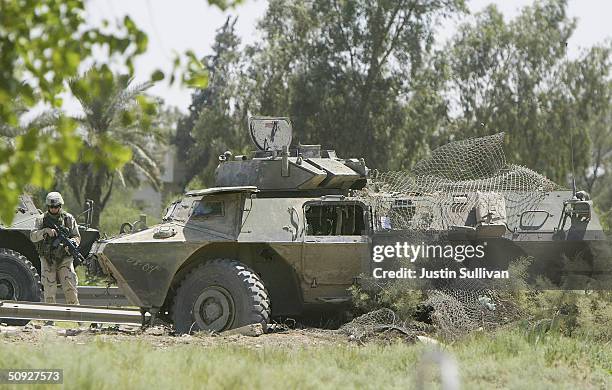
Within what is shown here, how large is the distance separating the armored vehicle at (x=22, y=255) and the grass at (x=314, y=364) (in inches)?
170

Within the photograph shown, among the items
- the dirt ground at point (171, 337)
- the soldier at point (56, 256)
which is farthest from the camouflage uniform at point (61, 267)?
the dirt ground at point (171, 337)

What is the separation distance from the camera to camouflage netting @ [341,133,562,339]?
1115 cm

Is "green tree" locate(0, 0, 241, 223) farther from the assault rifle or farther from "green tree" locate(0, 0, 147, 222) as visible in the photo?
the assault rifle

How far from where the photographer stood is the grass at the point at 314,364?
25.0 ft

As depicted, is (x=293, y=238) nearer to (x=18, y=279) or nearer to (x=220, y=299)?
(x=220, y=299)

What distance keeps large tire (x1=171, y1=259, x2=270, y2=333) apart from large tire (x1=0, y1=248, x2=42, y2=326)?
2.61 meters

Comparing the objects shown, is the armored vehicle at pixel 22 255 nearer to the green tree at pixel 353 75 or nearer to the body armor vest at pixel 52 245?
the body armor vest at pixel 52 245

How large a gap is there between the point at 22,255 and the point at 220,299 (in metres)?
3.58

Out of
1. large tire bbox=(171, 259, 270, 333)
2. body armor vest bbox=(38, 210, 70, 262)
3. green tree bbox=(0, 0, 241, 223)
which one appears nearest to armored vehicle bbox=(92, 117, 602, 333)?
large tire bbox=(171, 259, 270, 333)

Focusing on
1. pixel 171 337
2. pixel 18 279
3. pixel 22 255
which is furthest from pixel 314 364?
pixel 22 255

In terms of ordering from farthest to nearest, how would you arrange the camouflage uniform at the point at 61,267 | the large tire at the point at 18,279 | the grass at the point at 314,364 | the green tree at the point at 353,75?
the green tree at the point at 353,75, the large tire at the point at 18,279, the camouflage uniform at the point at 61,267, the grass at the point at 314,364

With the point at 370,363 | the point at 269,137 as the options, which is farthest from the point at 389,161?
the point at 370,363

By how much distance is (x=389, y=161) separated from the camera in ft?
97.8

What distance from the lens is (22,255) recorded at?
13.9m
